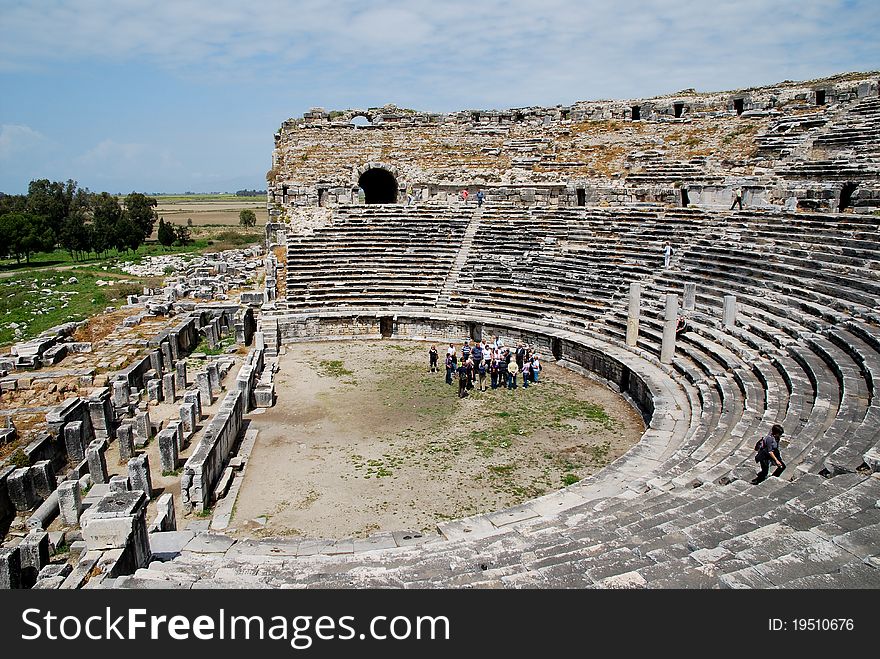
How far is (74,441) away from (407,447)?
609 centimetres

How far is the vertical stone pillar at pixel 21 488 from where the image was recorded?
1006 cm

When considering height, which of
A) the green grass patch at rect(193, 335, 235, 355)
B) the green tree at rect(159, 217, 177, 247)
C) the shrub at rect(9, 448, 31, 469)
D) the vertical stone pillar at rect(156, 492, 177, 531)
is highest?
the green tree at rect(159, 217, 177, 247)

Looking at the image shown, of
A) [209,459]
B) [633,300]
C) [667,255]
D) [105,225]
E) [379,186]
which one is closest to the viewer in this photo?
[209,459]

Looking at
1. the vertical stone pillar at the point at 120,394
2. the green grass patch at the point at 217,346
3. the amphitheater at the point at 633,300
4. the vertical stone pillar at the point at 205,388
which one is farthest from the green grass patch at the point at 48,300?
the vertical stone pillar at the point at 205,388

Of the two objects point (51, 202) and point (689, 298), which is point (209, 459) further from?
point (51, 202)

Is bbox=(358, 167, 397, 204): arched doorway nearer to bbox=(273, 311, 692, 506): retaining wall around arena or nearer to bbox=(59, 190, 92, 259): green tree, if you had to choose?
bbox=(273, 311, 692, 506): retaining wall around arena

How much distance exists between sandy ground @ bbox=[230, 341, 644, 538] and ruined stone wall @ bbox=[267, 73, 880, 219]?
34.5 feet

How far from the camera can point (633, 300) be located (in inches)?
624

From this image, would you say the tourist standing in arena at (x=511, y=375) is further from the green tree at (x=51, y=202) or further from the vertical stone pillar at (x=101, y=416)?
the green tree at (x=51, y=202)

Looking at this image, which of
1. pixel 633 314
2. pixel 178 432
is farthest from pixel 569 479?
pixel 178 432

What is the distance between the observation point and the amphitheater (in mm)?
6422

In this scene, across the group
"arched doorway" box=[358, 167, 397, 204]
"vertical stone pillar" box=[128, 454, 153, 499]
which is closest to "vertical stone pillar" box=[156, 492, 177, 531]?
"vertical stone pillar" box=[128, 454, 153, 499]
